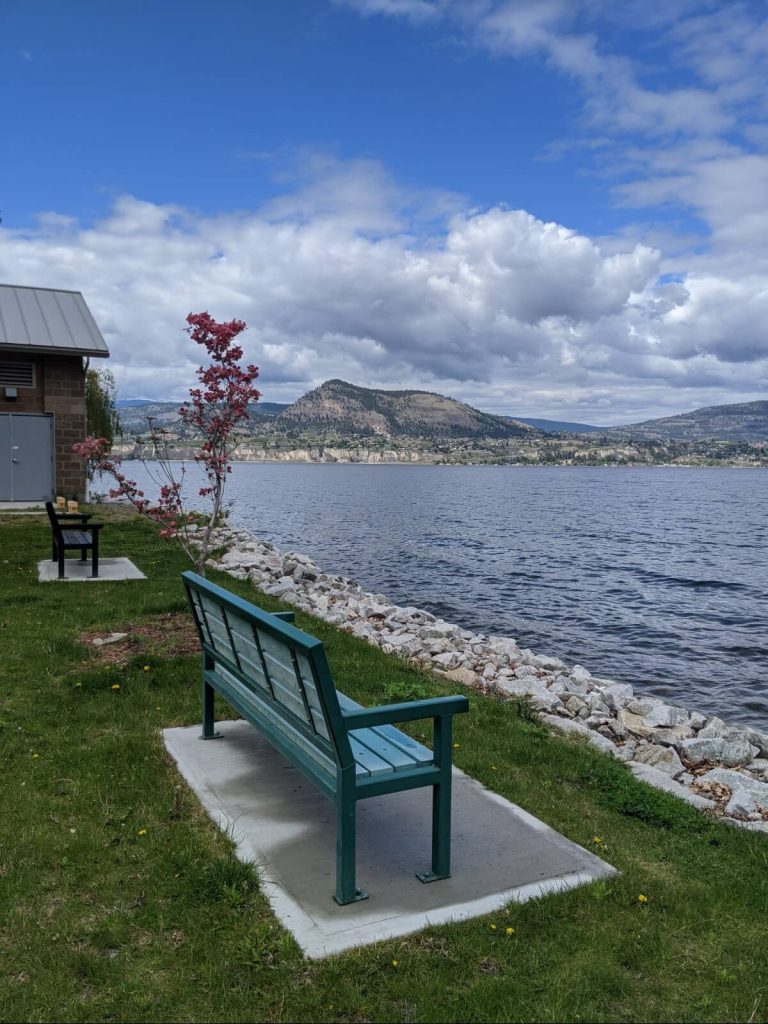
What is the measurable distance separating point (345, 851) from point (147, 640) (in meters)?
5.78

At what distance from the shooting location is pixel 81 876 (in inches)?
169

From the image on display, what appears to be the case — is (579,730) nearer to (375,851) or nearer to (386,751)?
(375,851)

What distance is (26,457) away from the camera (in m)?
23.0

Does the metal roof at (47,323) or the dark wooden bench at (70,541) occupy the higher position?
the metal roof at (47,323)

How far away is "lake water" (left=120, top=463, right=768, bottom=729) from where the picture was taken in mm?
15570

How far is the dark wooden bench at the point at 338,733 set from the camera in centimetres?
394

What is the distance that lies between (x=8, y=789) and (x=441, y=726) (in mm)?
3081

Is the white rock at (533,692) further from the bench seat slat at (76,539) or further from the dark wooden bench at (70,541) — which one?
the bench seat slat at (76,539)

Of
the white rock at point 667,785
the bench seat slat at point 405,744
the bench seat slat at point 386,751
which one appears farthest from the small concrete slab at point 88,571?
the bench seat slat at point 386,751

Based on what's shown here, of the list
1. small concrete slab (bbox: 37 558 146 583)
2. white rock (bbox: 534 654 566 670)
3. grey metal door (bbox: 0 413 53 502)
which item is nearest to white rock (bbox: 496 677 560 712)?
white rock (bbox: 534 654 566 670)

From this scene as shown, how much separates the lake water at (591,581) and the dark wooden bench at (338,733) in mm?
9561

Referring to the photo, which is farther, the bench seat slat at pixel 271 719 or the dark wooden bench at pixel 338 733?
the bench seat slat at pixel 271 719

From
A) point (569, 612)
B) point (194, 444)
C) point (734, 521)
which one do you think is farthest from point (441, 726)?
point (734, 521)

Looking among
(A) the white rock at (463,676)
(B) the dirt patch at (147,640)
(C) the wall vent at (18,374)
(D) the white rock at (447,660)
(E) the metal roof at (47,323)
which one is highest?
(E) the metal roof at (47,323)
